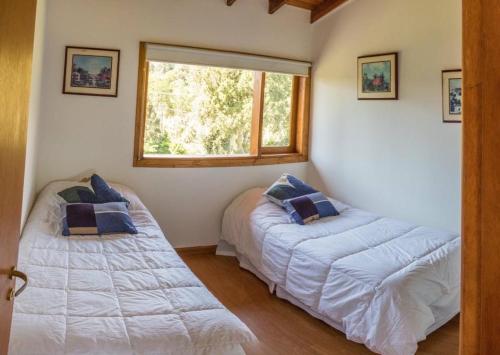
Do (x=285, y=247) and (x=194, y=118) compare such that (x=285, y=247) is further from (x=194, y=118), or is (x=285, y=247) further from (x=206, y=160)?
(x=194, y=118)

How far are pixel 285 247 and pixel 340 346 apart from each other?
0.81 meters

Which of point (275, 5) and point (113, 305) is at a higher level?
point (275, 5)

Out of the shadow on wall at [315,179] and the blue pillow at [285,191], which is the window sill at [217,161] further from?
the blue pillow at [285,191]

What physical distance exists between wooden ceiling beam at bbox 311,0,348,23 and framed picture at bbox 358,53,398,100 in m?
0.69

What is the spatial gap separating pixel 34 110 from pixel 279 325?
7.73 ft

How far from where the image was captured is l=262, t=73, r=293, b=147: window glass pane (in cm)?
430

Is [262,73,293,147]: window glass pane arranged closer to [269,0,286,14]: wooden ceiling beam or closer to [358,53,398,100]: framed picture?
[269,0,286,14]: wooden ceiling beam

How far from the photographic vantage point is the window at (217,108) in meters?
3.63

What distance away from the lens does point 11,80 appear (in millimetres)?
856

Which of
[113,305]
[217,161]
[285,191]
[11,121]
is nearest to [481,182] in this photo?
[11,121]

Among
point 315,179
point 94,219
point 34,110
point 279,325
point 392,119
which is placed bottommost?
point 279,325

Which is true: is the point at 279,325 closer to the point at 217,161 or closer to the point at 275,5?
the point at 217,161

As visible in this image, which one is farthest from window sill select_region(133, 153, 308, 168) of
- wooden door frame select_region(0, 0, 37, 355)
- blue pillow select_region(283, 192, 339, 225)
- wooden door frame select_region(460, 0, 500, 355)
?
wooden door frame select_region(460, 0, 500, 355)

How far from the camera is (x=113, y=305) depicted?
1634 millimetres
